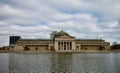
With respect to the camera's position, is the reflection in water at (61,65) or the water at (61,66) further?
the reflection in water at (61,65)

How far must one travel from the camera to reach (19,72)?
4388cm

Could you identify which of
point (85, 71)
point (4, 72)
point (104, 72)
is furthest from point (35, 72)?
point (104, 72)

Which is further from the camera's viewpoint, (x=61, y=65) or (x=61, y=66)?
(x=61, y=65)

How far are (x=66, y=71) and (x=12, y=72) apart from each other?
1035cm

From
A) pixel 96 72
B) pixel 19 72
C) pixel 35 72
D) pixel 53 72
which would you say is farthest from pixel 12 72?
pixel 96 72

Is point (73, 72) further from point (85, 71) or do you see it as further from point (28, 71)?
point (28, 71)

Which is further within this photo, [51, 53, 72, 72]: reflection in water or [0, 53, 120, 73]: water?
[51, 53, 72, 72]: reflection in water

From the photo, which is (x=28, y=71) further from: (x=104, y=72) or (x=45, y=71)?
(x=104, y=72)

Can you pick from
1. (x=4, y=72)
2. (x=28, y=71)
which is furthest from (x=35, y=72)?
(x=4, y=72)

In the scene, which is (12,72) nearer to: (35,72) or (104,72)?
(35,72)

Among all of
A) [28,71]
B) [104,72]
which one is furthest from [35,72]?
[104,72]

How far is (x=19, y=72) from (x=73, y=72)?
10.2 m

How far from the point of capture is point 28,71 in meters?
45.4

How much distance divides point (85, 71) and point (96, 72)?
241cm
